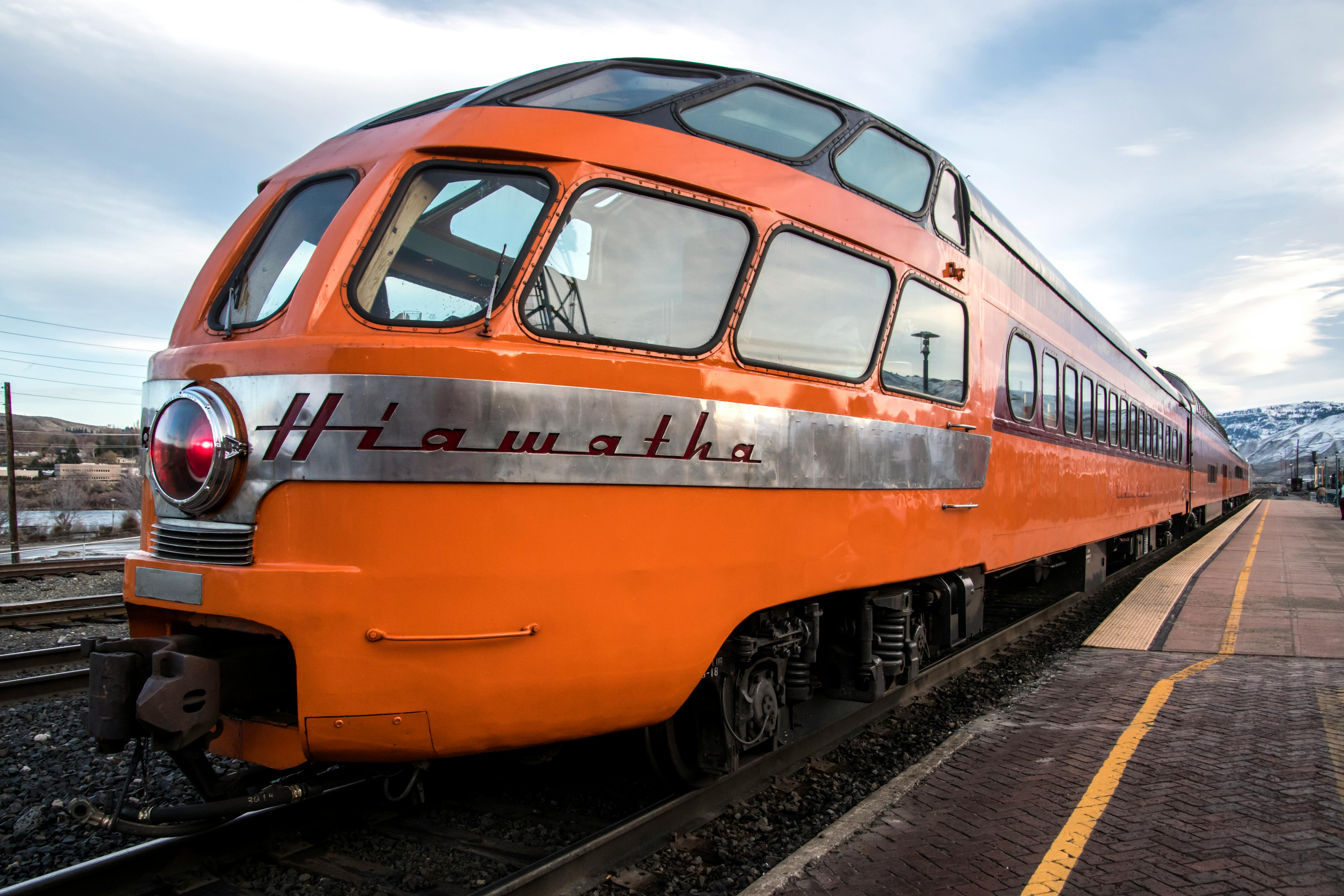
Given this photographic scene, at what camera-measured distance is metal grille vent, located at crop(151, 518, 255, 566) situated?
2799mm

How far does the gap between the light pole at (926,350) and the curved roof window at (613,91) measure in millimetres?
1885

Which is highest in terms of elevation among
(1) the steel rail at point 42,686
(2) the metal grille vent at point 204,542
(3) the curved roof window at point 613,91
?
(3) the curved roof window at point 613,91

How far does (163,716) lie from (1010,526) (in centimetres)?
518

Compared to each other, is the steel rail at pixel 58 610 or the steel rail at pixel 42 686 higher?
the steel rail at pixel 42 686

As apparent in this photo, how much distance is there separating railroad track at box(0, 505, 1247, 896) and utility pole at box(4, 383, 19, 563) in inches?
736

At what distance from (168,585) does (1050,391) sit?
6768 mm

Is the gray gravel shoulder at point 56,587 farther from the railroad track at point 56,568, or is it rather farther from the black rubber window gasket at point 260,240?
the black rubber window gasket at point 260,240

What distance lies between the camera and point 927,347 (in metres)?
4.77

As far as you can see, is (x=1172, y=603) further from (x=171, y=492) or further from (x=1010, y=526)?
(x=171, y=492)

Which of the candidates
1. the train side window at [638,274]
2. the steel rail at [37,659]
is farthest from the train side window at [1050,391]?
the steel rail at [37,659]

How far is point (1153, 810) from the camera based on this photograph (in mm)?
3861

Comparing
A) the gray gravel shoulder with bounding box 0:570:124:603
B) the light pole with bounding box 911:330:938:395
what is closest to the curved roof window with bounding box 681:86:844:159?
the light pole with bounding box 911:330:938:395

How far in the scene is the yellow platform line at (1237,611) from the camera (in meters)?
7.54

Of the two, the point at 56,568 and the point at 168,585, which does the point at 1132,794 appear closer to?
the point at 168,585
